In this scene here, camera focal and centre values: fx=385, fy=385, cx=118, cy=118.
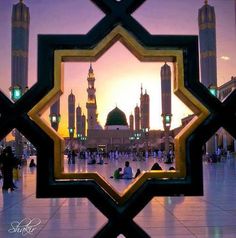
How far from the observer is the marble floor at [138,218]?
626 cm

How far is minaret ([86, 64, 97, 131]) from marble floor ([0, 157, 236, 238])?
7489cm

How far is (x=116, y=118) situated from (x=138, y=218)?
89214 millimetres

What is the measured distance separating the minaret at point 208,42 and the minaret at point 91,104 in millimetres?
38812

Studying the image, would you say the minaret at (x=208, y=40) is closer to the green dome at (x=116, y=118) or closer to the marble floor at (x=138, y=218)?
the marble floor at (x=138, y=218)

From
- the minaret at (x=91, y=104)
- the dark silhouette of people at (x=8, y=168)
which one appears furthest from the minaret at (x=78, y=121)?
the dark silhouette of people at (x=8, y=168)

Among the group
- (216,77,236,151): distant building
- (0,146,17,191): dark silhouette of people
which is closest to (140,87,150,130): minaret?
(216,77,236,151): distant building

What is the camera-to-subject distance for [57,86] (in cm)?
427

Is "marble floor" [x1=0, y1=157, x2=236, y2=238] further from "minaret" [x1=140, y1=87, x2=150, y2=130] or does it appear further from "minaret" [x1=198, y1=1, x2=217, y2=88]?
"minaret" [x1=140, y1=87, x2=150, y2=130]

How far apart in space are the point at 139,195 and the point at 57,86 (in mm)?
1498

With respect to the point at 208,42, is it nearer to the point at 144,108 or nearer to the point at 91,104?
the point at 144,108

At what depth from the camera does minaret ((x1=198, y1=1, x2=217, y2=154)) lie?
152ft

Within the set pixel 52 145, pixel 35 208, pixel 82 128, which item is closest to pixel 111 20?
pixel 52 145

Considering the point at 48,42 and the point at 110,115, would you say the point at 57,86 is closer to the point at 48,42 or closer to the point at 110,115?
the point at 48,42

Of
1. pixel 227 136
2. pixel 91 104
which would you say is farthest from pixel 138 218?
pixel 91 104
